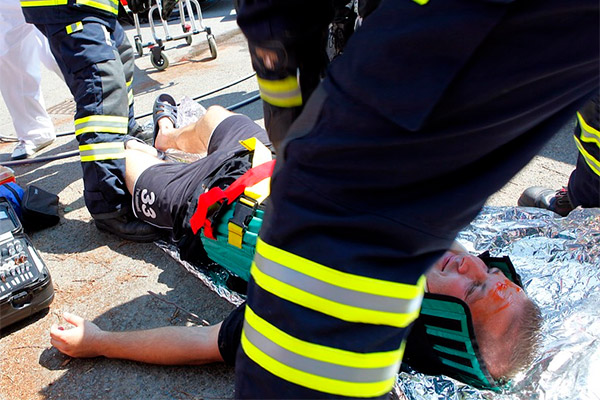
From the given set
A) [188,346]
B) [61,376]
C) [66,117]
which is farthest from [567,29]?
[66,117]

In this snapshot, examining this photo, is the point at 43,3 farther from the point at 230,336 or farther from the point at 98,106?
the point at 230,336

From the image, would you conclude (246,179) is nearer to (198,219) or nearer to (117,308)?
(198,219)

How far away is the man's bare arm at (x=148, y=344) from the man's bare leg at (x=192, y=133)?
42.0 inches

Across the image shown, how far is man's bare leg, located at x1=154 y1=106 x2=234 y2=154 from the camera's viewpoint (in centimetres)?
236

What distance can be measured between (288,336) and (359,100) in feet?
1.05

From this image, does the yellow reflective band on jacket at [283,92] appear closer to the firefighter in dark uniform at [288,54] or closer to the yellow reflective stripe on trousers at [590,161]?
the firefighter in dark uniform at [288,54]

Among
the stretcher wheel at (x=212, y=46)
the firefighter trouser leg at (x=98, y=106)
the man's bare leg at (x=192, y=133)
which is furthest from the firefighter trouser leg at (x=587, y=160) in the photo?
the stretcher wheel at (x=212, y=46)

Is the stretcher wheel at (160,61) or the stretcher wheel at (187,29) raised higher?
the stretcher wheel at (187,29)

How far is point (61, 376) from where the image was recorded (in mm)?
1536

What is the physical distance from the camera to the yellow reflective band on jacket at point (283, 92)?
0.76m

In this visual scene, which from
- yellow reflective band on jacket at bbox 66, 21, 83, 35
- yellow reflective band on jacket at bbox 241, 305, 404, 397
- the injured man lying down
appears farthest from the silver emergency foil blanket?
yellow reflective band on jacket at bbox 66, 21, 83, 35

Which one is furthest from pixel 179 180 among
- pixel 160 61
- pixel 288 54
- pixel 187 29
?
pixel 187 29

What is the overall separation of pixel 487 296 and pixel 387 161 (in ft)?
3.44

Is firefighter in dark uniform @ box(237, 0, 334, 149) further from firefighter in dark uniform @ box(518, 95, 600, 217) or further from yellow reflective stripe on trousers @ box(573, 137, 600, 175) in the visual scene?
yellow reflective stripe on trousers @ box(573, 137, 600, 175)
